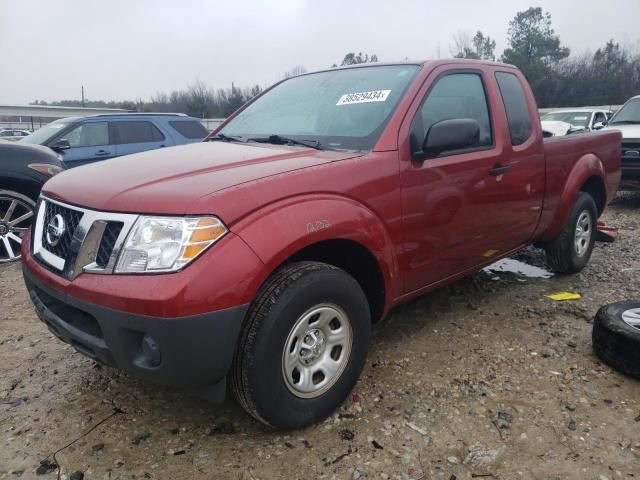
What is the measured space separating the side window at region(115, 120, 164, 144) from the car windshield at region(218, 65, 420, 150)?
6.25 metres

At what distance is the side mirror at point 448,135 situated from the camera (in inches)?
108

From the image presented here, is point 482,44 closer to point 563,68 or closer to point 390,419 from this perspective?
point 563,68

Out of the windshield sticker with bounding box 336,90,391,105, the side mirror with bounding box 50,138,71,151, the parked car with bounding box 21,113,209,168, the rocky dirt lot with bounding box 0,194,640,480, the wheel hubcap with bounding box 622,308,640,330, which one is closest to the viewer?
the rocky dirt lot with bounding box 0,194,640,480

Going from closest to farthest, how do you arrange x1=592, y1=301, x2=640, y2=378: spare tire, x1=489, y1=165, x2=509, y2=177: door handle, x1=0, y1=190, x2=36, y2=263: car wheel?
1. x1=592, y1=301, x2=640, y2=378: spare tire
2. x1=489, y1=165, x2=509, y2=177: door handle
3. x1=0, y1=190, x2=36, y2=263: car wheel

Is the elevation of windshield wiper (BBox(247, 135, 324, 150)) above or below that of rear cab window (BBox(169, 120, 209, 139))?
below

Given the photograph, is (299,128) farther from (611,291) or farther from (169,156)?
(611,291)

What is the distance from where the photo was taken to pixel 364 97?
10.0 ft

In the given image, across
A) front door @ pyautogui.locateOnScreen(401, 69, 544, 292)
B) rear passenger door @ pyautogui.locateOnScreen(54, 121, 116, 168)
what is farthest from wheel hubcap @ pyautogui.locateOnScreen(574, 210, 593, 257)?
rear passenger door @ pyautogui.locateOnScreen(54, 121, 116, 168)

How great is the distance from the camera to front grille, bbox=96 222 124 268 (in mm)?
2088

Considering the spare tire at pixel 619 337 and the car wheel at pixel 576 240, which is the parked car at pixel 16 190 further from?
the spare tire at pixel 619 337

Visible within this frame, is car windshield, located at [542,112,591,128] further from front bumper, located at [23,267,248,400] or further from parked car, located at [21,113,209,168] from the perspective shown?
front bumper, located at [23,267,248,400]

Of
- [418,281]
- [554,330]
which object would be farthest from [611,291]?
[418,281]

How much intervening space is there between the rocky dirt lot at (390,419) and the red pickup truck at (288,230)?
26cm

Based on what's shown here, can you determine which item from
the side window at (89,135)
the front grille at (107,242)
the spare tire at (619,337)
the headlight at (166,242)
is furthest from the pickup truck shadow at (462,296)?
the side window at (89,135)
